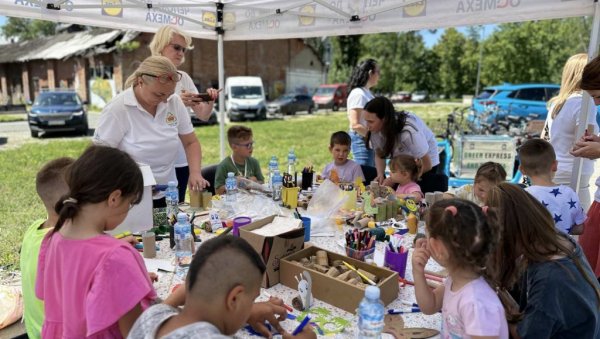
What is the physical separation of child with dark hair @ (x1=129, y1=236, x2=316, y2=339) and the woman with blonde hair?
2.98 meters

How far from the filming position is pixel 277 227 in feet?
6.40

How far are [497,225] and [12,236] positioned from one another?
4970mm

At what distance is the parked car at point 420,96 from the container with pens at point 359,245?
41.5m

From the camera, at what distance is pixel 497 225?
1.36 m

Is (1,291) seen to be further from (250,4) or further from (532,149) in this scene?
(250,4)

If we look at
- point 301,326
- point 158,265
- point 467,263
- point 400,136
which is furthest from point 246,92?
point 467,263

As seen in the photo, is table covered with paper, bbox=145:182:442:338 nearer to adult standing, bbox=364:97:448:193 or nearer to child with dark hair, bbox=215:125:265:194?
child with dark hair, bbox=215:125:265:194

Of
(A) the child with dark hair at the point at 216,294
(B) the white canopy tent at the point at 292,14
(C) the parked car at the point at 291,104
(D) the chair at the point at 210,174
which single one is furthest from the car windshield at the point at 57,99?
(A) the child with dark hair at the point at 216,294

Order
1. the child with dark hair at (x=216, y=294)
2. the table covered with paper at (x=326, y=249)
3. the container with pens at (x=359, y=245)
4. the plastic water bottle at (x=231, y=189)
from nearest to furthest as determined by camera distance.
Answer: the child with dark hair at (x=216, y=294)
the table covered with paper at (x=326, y=249)
the container with pens at (x=359, y=245)
the plastic water bottle at (x=231, y=189)

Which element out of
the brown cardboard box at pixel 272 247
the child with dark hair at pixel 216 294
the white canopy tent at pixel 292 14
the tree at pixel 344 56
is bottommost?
the brown cardboard box at pixel 272 247

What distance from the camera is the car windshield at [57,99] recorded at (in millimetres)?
12180

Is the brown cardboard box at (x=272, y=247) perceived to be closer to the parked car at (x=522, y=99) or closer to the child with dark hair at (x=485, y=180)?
the child with dark hair at (x=485, y=180)

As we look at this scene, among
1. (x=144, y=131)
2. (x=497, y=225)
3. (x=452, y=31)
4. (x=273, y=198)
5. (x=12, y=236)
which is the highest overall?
(x=452, y=31)

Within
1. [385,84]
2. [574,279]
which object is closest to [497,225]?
[574,279]
